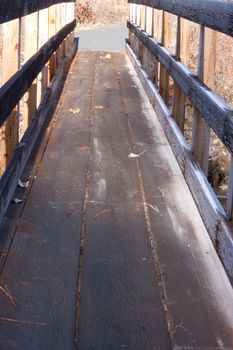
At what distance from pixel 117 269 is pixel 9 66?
6.37 ft

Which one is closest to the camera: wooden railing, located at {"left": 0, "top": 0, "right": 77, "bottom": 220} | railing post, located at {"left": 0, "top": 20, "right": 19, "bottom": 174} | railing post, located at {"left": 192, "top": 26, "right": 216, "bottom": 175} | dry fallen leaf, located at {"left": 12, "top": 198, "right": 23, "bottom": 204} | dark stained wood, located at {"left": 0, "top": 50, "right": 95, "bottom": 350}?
dark stained wood, located at {"left": 0, "top": 50, "right": 95, "bottom": 350}

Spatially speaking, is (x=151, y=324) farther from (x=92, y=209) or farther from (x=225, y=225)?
(x=92, y=209)

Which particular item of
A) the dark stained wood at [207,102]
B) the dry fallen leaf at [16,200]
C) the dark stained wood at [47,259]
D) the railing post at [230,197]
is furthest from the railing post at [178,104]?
the railing post at [230,197]

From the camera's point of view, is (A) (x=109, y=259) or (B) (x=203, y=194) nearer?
(A) (x=109, y=259)

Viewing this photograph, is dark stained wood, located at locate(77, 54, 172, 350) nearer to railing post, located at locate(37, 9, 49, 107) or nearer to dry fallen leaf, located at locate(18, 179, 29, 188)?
dry fallen leaf, located at locate(18, 179, 29, 188)

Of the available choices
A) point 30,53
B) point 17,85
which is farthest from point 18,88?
point 30,53

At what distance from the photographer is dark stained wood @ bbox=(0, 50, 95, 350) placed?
2.57 metres

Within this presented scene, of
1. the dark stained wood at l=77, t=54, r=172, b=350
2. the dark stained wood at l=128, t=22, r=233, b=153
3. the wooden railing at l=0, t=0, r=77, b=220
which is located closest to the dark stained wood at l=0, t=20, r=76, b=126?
the wooden railing at l=0, t=0, r=77, b=220

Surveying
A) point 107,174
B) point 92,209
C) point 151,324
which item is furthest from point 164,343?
point 107,174

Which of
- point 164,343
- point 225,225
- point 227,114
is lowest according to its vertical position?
point 164,343

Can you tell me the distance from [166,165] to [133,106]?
2.55 m

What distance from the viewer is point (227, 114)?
3049 mm

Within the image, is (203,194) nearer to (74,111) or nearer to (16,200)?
(16,200)

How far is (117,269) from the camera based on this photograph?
311 cm
